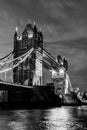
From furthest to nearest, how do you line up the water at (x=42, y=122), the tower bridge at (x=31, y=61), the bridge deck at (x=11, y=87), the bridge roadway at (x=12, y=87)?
the tower bridge at (x=31, y=61), the bridge roadway at (x=12, y=87), the bridge deck at (x=11, y=87), the water at (x=42, y=122)

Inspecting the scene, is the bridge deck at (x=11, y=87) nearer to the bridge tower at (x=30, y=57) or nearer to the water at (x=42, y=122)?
the bridge tower at (x=30, y=57)

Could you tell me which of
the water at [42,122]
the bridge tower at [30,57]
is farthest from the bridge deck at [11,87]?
the water at [42,122]

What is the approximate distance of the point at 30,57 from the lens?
341ft

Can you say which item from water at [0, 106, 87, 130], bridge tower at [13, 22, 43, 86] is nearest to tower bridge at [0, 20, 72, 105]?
bridge tower at [13, 22, 43, 86]

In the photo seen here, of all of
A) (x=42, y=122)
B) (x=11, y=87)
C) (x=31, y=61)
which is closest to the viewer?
(x=42, y=122)

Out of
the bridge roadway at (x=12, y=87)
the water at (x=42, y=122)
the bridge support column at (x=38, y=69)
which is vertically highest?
the bridge support column at (x=38, y=69)

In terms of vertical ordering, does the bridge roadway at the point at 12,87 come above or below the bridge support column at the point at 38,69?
below

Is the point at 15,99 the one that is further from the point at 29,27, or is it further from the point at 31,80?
the point at 29,27

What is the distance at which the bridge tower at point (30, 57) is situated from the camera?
10206 cm

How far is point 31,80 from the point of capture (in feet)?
325

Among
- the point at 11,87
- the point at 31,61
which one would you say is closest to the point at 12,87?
the point at 11,87

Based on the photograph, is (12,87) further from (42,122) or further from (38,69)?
(42,122)

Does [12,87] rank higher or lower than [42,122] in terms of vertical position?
higher

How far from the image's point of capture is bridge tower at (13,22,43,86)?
10206cm
